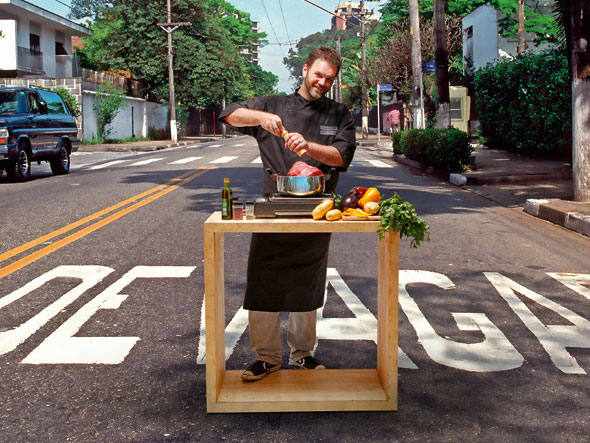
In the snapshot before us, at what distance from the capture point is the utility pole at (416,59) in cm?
2450

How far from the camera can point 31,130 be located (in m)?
17.0

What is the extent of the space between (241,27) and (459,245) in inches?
3140

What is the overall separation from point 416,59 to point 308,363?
72.3 feet

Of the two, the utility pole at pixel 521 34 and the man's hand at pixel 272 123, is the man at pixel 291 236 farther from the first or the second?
the utility pole at pixel 521 34

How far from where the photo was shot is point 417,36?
2467cm

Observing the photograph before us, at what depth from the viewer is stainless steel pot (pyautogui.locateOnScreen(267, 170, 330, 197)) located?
3.68 meters

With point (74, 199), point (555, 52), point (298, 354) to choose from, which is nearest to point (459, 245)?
point (298, 354)

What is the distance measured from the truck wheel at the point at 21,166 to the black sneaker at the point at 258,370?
14.1 meters

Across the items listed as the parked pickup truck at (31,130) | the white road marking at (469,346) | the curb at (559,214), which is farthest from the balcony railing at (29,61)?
the white road marking at (469,346)

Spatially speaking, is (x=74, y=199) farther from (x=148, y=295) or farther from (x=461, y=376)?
(x=461, y=376)

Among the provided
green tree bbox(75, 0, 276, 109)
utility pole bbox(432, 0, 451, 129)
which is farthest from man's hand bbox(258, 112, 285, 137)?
green tree bbox(75, 0, 276, 109)

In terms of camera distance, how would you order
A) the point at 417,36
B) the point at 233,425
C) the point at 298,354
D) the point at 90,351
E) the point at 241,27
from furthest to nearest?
the point at 241,27 → the point at 417,36 → the point at 90,351 → the point at 298,354 → the point at 233,425

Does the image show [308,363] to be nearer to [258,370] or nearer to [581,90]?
[258,370]

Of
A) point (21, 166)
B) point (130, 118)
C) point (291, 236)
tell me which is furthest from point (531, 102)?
point (130, 118)
